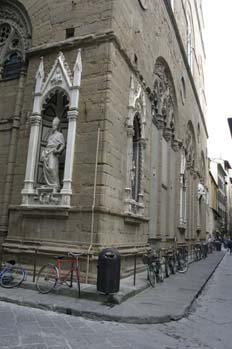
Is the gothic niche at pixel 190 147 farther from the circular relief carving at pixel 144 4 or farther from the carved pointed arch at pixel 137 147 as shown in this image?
the carved pointed arch at pixel 137 147

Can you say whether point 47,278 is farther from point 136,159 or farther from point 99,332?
point 136,159

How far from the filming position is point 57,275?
6.84 metres

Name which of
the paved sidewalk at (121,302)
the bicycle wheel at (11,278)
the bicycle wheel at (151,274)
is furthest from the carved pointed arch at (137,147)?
the bicycle wheel at (11,278)

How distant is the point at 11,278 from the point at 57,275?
120cm

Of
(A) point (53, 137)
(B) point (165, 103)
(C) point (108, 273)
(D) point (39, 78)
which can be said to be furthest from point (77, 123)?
(B) point (165, 103)

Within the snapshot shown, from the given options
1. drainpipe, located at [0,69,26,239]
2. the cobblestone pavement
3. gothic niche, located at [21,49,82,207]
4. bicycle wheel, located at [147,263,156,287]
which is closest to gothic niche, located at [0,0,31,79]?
drainpipe, located at [0,69,26,239]

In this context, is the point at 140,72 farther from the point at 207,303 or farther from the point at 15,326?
the point at 15,326

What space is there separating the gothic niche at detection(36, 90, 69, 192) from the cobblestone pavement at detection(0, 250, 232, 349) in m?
3.49

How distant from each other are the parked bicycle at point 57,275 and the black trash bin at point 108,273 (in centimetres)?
52

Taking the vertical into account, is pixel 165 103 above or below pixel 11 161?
above

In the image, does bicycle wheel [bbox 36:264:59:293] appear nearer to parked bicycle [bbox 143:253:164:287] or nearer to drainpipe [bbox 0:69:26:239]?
drainpipe [bbox 0:69:26:239]

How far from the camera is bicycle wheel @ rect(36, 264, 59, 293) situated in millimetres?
6879

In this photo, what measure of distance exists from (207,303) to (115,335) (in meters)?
3.63

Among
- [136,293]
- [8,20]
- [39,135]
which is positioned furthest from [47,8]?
[136,293]
